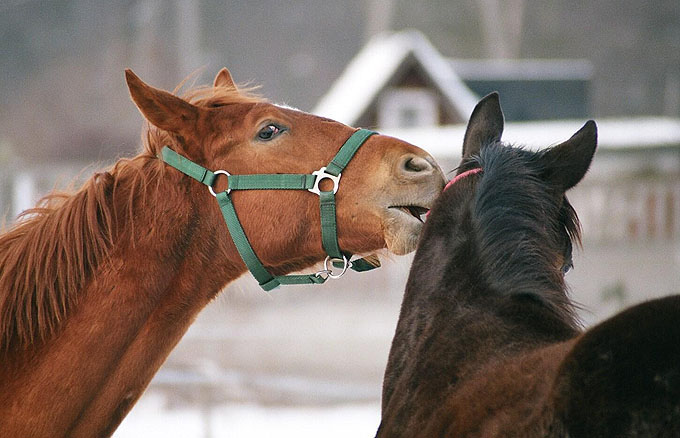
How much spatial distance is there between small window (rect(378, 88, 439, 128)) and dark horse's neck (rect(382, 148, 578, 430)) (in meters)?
16.4

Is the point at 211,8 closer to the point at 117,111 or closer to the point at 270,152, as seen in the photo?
the point at 117,111

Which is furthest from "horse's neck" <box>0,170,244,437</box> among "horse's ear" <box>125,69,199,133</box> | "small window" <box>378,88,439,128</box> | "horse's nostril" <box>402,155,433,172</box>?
"small window" <box>378,88,439,128</box>

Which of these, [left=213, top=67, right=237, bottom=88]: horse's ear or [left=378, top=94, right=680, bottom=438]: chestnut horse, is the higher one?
[left=213, top=67, right=237, bottom=88]: horse's ear

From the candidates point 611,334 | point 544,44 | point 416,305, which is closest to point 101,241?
point 416,305

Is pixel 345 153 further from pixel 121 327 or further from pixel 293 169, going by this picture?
pixel 121 327

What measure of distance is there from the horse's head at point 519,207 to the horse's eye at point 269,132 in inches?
29.1

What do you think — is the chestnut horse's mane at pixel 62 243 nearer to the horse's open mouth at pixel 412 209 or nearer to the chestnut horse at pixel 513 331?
the horse's open mouth at pixel 412 209

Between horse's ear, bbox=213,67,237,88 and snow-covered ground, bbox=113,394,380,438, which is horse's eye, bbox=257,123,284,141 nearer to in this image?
horse's ear, bbox=213,67,237,88

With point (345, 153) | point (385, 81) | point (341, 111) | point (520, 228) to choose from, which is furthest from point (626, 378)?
point (385, 81)

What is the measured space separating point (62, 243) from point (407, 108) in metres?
16.9

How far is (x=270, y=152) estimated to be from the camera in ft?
9.24

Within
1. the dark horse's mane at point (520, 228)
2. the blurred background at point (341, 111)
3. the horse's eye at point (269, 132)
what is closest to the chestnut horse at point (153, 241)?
the horse's eye at point (269, 132)

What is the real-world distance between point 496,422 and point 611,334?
31 cm

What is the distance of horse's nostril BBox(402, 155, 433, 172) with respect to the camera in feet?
8.64
